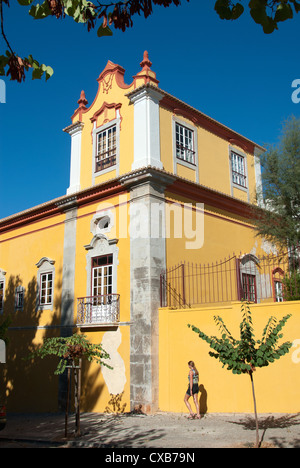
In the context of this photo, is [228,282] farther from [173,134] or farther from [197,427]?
[197,427]

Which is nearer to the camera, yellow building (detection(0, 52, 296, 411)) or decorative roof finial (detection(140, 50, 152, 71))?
yellow building (detection(0, 52, 296, 411))

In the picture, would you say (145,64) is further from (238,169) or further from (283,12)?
(283,12)

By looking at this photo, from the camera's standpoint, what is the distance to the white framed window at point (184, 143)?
51.3 ft

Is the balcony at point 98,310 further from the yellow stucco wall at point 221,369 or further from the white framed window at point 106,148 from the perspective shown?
the white framed window at point 106,148

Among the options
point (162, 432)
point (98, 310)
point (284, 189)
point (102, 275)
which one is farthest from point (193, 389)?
point (284, 189)

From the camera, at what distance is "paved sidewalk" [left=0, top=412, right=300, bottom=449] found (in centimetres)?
831

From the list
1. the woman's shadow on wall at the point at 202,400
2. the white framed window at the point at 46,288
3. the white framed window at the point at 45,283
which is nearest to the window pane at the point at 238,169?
the white framed window at the point at 45,283

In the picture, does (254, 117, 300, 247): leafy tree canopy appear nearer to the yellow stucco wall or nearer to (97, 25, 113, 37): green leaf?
the yellow stucco wall

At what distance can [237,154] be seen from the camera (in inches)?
733

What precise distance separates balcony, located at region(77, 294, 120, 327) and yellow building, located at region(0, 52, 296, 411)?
35 millimetres

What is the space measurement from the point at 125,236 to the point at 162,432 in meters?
6.25

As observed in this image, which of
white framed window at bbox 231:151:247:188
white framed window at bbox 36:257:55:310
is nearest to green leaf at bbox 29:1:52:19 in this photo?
white framed window at bbox 36:257:55:310
